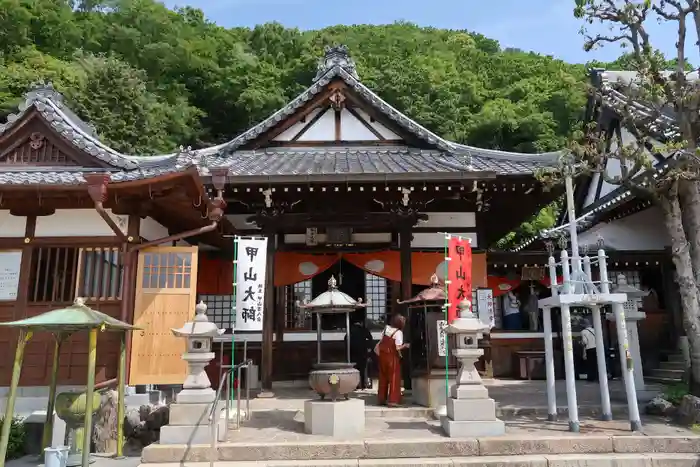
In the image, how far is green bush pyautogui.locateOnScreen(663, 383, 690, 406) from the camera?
8.72 meters

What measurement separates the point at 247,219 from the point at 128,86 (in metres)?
20.8

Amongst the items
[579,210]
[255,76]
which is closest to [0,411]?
[579,210]

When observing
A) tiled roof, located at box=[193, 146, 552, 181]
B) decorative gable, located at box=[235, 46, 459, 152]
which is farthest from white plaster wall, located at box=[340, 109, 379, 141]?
tiled roof, located at box=[193, 146, 552, 181]

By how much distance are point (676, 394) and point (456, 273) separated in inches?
179

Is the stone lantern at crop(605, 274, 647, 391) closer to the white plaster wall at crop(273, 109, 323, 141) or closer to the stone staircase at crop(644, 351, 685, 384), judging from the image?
the stone staircase at crop(644, 351, 685, 384)

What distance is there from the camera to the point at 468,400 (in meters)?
7.04

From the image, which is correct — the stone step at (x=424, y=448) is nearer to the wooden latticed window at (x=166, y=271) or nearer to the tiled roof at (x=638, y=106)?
the wooden latticed window at (x=166, y=271)

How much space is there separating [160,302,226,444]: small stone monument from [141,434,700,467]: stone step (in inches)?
6.3

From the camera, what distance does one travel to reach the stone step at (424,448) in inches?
256

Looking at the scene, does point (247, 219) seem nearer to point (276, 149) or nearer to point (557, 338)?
point (276, 149)

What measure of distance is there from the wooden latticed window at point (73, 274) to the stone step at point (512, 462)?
4.53 m

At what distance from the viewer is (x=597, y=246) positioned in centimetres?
1456

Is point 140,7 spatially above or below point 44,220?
above

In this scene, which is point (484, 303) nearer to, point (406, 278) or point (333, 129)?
point (406, 278)
